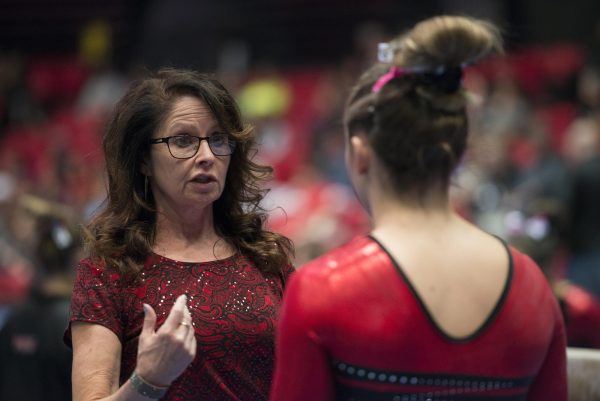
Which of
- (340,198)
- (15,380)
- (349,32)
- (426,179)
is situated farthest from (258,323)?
(349,32)

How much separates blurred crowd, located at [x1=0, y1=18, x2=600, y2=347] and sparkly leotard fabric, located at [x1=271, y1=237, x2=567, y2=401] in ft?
6.16

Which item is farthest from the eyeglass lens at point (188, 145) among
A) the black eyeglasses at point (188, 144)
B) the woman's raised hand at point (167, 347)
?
the woman's raised hand at point (167, 347)

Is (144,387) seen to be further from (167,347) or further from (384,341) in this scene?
(384,341)

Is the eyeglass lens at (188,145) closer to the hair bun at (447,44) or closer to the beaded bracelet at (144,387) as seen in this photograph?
the beaded bracelet at (144,387)

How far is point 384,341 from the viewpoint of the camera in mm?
1839

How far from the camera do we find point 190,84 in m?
2.54

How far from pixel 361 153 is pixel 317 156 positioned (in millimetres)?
7535

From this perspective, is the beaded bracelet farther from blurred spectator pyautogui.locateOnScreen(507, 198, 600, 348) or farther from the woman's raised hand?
blurred spectator pyautogui.locateOnScreen(507, 198, 600, 348)

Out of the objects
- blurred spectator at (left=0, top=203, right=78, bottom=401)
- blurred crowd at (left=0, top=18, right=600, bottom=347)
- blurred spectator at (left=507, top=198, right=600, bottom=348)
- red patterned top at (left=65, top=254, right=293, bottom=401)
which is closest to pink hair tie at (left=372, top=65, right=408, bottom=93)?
red patterned top at (left=65, top=254, right=293, bottom=401)

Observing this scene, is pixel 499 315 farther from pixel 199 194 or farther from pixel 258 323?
pixel 199 194

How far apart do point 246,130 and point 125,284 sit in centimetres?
53

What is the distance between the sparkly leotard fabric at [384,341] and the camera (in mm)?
1845

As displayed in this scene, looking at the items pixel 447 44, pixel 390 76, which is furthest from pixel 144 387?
pixel 447 44

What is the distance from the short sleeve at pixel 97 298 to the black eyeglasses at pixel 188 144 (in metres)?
0.35
